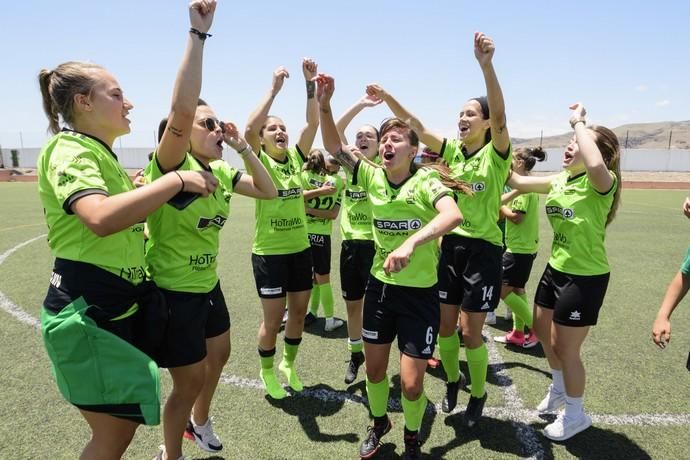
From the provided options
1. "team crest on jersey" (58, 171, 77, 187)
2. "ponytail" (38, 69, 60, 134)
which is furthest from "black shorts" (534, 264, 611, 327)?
"ponytail" (38, 69, 60, 134)

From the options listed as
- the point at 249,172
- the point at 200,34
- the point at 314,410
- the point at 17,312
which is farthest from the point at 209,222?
the point at 17,312

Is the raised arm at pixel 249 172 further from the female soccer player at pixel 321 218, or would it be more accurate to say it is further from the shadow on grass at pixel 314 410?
the female soccer player at pixel 321 218

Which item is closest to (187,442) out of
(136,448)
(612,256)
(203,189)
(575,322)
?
(136,448)

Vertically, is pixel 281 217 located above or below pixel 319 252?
above

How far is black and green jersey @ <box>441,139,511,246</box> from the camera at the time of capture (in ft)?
12.4

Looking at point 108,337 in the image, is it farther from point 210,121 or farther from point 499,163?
point 499,163

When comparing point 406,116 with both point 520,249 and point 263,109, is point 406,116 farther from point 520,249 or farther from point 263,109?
point 520,249

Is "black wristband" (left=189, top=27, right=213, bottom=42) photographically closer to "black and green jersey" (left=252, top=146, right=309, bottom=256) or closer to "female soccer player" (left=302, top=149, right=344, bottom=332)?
"black and green jersey" (left=252, top=146, right=309, bottom=256)

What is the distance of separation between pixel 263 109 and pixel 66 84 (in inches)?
79.3

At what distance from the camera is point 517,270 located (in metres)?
5.38

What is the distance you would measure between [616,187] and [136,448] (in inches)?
164

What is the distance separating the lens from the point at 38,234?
11.7 metres

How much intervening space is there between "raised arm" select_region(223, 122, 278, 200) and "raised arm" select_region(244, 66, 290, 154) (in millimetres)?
760

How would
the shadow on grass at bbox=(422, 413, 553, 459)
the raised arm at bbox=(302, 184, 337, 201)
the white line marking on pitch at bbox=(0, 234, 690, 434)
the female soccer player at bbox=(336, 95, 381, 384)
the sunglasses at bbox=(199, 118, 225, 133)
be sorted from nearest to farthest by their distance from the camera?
the sunglasses at bbox=(199, 118, 225, 133) < the shadow on grass at bbox=(422, 413, 553, 459) < the white line marking on pitch at bbox=(0, 234, 690, 434) < the female soccer player at bbox=(336, 95, 381, 384) < the raised arm at bbox=(302, 184, 337, 201)
